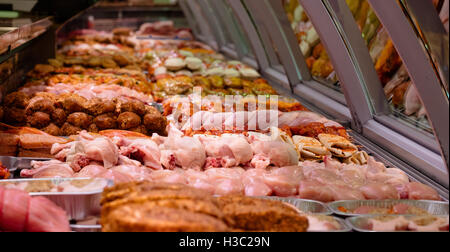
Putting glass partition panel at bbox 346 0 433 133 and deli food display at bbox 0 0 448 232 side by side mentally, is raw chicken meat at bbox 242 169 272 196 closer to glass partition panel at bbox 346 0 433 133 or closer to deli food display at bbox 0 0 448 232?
deli food display at bbox 0 0 448 232

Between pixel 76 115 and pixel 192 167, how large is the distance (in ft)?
Result: 3.59

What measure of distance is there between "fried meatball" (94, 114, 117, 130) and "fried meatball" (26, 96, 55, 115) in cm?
32

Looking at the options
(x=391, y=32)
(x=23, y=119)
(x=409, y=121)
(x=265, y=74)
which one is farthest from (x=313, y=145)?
(x=265, y=74)

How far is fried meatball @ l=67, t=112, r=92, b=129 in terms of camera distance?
142 inches

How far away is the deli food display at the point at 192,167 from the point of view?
1.90 meters

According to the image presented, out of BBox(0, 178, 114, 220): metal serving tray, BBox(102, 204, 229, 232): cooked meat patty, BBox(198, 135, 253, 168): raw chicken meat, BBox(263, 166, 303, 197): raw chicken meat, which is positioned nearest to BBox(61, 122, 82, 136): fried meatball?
BBox(198, 135, 253, 168): raw chicken meat

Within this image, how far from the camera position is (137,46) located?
9094 mm

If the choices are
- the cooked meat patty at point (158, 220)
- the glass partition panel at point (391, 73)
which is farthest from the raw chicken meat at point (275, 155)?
the cooked meat patty at point (158, 220)

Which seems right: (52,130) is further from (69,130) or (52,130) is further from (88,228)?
(88,228)

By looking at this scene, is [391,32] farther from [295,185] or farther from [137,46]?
[137,46]

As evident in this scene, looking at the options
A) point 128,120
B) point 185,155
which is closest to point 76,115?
point 128,120

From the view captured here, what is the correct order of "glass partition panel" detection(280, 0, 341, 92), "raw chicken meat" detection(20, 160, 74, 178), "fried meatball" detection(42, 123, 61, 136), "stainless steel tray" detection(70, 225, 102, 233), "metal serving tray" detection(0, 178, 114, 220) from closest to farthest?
"stainless steel tray" detection(70, 225, 102, 233)
"metal serving tray" detection(0, 178, 114, 220)
"raw chicken meat" detection(20, 160, 74, 178)
"fried meatball" detection(42, 123, 61, 136)
"glass partition panel" detection(280, 0, 341, 92)

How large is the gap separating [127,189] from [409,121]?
2146 mm

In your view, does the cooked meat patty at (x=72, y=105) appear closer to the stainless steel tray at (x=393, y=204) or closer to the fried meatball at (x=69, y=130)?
the fried meatball at (x=69, y=130)
